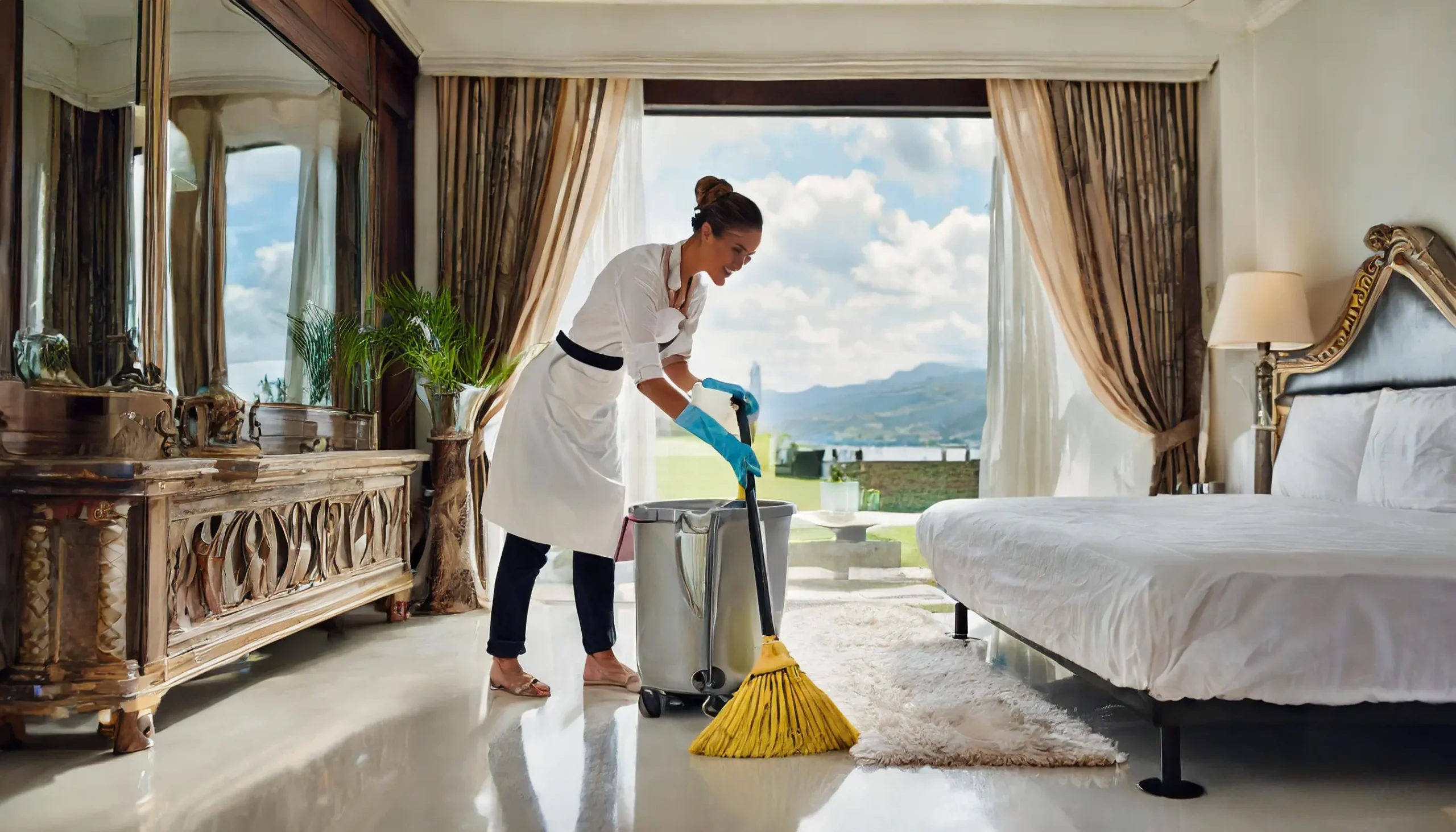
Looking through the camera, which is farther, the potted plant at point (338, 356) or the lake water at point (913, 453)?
the lake water at point (913, 453)

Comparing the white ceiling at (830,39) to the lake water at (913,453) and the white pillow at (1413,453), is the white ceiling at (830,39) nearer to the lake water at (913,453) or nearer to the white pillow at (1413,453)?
the white pillow at (1413,453)

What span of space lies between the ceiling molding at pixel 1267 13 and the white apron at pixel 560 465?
3.20 meters

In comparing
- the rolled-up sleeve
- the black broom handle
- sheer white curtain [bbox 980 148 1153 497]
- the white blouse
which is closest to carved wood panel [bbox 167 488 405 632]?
the white blouse

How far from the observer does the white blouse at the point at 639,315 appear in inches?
96.1

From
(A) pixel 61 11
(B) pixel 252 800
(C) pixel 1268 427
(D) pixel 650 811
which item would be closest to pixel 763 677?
(D) pixel 650 811

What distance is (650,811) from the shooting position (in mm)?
1818

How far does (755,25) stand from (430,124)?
1542 mm

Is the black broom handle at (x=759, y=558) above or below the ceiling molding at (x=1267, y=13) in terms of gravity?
below


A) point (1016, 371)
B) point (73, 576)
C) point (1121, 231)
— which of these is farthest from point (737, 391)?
point (1121, 231)

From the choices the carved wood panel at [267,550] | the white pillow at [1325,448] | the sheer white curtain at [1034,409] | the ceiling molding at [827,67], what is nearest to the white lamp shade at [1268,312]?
the white pillow at [1325,448]

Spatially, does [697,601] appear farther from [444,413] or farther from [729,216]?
[444,413]

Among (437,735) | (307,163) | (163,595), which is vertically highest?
(307,163)

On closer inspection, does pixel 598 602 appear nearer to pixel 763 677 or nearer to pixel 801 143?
pixel 763 677

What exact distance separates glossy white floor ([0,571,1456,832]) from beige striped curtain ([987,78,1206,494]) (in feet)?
7.15
